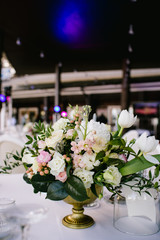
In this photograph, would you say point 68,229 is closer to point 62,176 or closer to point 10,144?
point 62,176

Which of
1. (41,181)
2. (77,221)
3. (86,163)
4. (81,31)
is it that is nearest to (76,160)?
(86,163)

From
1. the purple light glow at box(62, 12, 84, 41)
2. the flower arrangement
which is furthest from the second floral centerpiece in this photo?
the purple light glow at box(62, 12, 84, 41)

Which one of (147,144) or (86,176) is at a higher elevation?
(147,144)

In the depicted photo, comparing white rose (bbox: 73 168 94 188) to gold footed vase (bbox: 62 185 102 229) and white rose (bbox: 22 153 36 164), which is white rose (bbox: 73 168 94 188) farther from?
white rose (bbox: 22 153 36 164)

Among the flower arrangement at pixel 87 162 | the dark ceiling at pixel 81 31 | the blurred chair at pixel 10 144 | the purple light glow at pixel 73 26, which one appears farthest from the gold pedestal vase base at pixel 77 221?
the purple light glow at pixel 73 26

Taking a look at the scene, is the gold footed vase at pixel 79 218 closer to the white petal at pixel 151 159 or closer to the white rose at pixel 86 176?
the white rose at pixel 86 176

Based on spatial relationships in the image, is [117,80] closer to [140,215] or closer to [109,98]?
[109,98]

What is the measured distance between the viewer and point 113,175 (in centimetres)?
75

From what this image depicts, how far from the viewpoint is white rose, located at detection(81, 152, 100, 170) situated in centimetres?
76

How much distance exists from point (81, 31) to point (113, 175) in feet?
20.5

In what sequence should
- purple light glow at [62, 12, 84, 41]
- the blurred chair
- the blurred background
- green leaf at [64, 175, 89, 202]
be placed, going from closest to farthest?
green leaf at [64, 175, 89, 202], the blurred chair, the blurred background, purple light glow at [62, 12, 84, 41]

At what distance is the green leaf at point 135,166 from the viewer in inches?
30.0

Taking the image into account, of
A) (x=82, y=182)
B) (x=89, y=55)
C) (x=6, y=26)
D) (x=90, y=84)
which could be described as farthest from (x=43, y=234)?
(x=90, y=84)

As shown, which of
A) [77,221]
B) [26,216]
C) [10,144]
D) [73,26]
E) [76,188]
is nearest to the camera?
[26,216]
